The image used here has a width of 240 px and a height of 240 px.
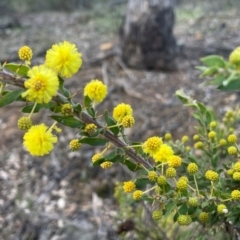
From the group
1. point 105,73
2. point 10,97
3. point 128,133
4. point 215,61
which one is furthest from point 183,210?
point 105,73

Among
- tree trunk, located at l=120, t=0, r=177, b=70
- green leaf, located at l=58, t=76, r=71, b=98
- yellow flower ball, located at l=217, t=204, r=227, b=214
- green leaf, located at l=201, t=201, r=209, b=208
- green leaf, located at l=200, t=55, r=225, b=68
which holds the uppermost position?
green leaf, located at l=58, t=76, r=71, b=98

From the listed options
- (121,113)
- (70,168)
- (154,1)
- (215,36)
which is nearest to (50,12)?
(215,36)

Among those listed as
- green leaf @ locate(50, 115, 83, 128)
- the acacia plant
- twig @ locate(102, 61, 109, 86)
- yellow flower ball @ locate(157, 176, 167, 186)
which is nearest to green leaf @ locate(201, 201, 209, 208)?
the acacia plant

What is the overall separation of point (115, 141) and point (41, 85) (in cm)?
26

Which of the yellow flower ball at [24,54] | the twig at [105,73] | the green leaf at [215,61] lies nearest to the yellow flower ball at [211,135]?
the green leaf at [215,61]

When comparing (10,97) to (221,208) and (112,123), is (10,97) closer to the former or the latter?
(112,123)

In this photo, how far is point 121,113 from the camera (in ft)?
3.29

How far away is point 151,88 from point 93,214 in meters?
1.30

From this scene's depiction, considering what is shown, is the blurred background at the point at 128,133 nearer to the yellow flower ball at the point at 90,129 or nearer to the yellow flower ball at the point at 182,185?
the yellow flower ball at the point at 182,185

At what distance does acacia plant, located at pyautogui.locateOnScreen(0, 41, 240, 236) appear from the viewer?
88 cm

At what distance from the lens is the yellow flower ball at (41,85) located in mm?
836

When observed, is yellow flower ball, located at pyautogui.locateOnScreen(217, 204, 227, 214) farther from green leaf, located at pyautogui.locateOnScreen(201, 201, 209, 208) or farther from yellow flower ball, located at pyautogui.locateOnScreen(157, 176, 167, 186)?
yellow flower ball, located at pyautogui.locateOnScreen(157, 176, 167, 186)

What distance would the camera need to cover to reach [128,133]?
242 cm

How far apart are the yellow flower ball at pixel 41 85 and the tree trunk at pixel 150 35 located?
8.31 feet
